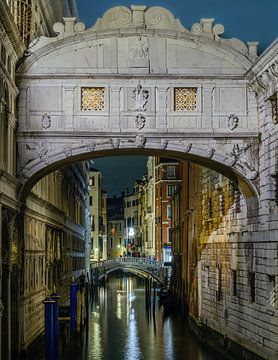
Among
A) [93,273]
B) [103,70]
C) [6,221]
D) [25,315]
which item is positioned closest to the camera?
[6,221]

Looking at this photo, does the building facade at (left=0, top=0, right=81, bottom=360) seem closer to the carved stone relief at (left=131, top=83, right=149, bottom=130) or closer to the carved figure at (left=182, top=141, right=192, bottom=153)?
the carved stone relief at (left=131, top=83, right=149, bottom=130)

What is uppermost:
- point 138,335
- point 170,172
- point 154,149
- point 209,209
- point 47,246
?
point 170,172

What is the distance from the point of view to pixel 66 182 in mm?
36625

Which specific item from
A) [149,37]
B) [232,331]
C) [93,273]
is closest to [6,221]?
[149,37]

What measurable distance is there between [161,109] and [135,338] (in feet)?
39.4

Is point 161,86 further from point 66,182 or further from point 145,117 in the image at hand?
point 66,182

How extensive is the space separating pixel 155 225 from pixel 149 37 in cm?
5401

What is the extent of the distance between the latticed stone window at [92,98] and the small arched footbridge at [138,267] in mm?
29058

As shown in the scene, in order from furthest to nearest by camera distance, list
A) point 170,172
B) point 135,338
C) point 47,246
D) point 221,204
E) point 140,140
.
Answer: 1. point 170,172
2. point 135,338
3. point 47,246
4. point 221,204
5. point 140,140

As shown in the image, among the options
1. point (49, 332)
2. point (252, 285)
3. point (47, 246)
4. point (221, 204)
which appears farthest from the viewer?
point (47, 246)

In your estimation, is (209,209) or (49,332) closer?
(49,332)

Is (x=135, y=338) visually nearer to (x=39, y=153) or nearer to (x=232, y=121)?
(x=39, y=153)

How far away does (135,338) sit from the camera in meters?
28.6

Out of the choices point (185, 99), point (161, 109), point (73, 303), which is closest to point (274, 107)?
point (185, 99)
